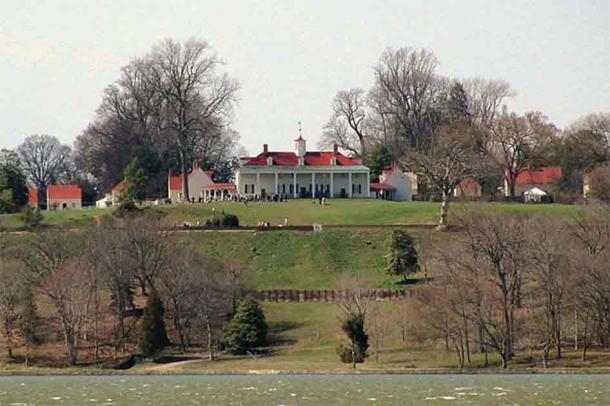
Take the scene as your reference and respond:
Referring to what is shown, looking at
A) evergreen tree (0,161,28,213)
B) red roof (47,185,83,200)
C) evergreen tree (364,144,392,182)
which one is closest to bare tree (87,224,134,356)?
evergreen tree (0,161,28,213)

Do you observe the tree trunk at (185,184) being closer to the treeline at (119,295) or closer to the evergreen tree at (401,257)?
the treeline at (119,295)

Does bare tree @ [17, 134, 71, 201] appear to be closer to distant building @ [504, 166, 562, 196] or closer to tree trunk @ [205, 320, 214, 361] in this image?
distant building @ [504, 166, 562, 196]

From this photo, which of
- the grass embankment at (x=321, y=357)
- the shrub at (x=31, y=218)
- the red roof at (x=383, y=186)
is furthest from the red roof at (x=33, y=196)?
the grass embankment at (x=321, y=357)

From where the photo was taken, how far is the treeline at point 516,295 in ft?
247

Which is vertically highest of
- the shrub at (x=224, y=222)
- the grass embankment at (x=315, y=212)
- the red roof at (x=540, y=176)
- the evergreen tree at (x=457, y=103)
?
the evergreen tree at (x=457, y=103)

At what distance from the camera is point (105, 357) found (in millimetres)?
82312

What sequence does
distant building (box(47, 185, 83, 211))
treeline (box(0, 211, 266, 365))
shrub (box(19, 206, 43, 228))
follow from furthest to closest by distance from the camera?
distant building (box(47, 185, 83, 211))
shrub (box(19, 206, 43, 228))
treeline (box(0, 211, 266, 365))

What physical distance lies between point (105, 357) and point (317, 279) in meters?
21.1

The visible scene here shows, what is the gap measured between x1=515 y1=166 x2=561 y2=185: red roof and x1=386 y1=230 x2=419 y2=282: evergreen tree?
48627mm

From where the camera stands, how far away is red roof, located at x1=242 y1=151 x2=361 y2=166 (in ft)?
452

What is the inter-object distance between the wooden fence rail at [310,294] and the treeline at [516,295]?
982cm

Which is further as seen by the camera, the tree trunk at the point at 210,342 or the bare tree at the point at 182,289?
the bare tree at the point at 182,289

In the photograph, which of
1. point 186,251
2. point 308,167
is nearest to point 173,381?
point 186,251

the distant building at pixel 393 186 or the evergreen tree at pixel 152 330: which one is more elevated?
the distant building at pixel 393 186
